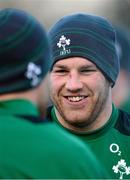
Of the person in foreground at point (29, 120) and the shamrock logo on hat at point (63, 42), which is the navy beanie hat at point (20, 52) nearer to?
the person in foreground at point (29, 120)

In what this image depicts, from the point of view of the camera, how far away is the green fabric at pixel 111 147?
5637mm

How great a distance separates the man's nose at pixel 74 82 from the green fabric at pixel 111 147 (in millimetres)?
348

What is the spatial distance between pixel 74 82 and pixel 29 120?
89.1 inches

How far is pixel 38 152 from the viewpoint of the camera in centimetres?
336

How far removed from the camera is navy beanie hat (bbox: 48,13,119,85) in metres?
5.78

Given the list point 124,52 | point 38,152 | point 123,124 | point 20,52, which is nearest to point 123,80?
point 124,52

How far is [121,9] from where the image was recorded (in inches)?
995

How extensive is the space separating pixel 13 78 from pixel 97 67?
7.68 feet

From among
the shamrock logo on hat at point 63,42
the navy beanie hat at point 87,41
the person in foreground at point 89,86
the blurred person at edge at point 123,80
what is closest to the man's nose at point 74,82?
the person in foreground at point 89,86

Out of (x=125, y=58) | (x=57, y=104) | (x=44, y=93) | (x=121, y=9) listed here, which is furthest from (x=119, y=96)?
(x=121, y=9)

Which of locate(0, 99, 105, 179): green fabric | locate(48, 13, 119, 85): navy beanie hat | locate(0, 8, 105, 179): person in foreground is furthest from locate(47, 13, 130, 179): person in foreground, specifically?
locate(0, 99, 105, 179): green fabric

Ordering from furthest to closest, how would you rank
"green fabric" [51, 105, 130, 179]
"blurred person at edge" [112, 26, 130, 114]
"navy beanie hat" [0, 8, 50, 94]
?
"blurred person at edge" [112, 26, 130, 114]
"green fabric" [51, 105, 130, 179]
"navy beanie hat" [0, 8, 50, 94]

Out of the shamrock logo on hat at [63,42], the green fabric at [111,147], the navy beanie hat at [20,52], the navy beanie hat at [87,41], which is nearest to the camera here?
the navy beanie hat at [20,52]

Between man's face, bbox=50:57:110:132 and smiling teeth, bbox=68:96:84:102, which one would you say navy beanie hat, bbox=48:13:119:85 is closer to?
man's face, bbox=50:57:110:132
